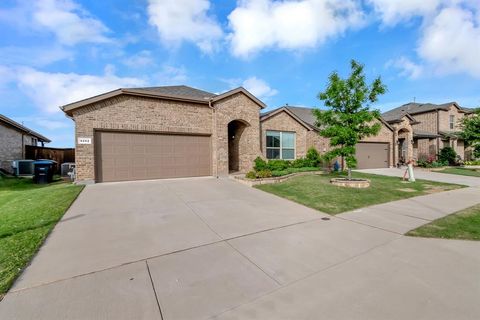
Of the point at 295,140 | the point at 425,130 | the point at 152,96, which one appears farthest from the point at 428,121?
the point at 152,96

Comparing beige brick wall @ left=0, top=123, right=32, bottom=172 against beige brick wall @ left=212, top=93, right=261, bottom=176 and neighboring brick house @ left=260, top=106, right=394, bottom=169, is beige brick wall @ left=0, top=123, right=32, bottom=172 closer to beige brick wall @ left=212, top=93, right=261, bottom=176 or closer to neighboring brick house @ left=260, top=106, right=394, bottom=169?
beige brick wall @ left=212, top=93, right=261, bottom=176

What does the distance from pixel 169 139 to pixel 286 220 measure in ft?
26.9

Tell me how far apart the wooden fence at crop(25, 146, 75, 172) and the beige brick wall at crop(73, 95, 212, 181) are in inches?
366

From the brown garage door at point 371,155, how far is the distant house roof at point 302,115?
6.89 feet

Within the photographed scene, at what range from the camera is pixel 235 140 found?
14633 mm

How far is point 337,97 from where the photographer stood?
33.0 ft

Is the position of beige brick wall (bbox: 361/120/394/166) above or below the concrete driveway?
above

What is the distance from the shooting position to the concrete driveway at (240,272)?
244 cm

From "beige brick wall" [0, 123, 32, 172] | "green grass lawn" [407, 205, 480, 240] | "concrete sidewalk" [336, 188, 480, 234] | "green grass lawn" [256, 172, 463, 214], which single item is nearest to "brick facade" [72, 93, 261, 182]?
"green grass lawn" [256, 172, 463, 214]

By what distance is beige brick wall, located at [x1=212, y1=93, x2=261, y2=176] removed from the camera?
484 inches

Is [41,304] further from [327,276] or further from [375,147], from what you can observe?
[375,147]

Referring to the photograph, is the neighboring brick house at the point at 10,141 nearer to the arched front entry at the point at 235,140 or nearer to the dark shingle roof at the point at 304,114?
the arched front entry at the point at 235,140

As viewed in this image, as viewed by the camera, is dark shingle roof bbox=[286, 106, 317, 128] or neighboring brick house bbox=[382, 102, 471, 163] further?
neighboring brick house bbox=[382, 102, 471, 163]

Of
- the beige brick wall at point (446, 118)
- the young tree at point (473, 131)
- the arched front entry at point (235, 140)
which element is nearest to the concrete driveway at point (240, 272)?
the arched front entry at point (235, 140)
